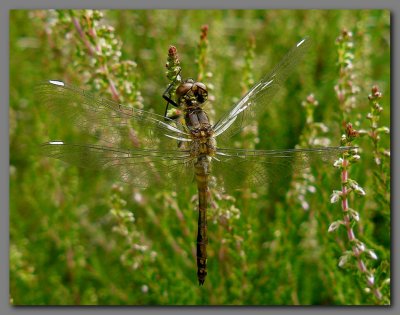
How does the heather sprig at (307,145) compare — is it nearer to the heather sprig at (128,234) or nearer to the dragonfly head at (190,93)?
the dragonfly head at (190,93)

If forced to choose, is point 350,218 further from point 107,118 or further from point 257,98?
point 107,118

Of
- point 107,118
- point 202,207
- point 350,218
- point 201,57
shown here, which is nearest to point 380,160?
point 350,218

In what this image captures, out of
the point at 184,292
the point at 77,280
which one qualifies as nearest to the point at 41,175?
the point at 77,280

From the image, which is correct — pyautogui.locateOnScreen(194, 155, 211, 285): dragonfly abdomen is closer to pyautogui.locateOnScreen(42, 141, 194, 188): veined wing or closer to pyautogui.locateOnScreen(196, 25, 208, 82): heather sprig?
pyautogui.locateOnScreen(42, 141, 194, 188): veined wing

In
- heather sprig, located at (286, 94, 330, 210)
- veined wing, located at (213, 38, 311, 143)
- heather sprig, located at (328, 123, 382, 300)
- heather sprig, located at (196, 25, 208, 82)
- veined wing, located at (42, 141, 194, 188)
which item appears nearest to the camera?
heather sprig, located at (328, 123, 382, 300)

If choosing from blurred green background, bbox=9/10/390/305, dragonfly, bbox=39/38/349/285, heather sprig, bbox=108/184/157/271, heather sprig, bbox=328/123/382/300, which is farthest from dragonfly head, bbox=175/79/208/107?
heather sprig, bbox=328/123/382/300

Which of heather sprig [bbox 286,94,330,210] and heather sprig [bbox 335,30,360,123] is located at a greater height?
heather sprig [bbox 335,30,360,123]
